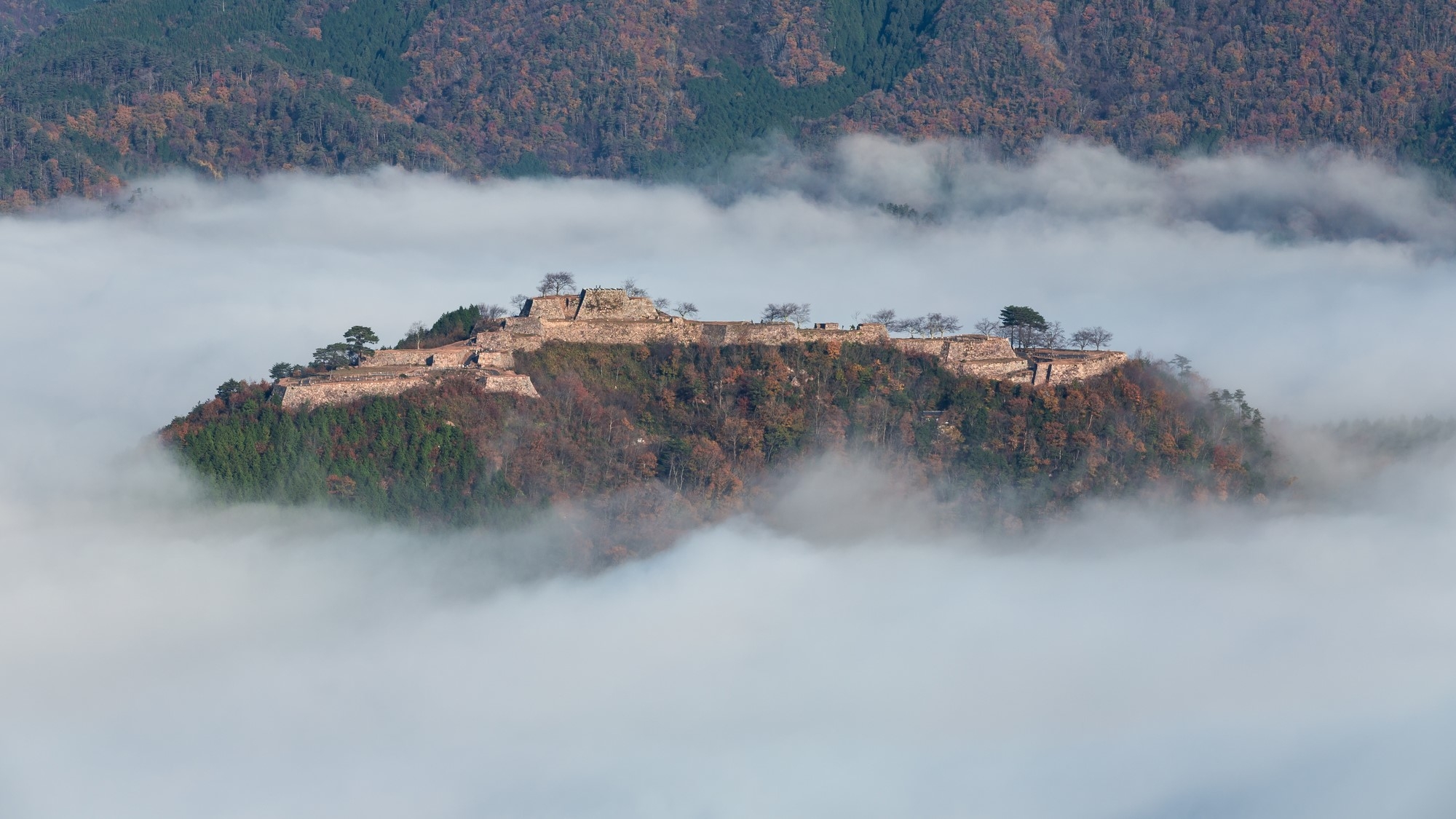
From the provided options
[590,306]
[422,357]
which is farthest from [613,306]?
[422,357]

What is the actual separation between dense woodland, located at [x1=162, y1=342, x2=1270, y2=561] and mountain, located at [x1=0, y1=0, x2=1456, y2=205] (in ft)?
270

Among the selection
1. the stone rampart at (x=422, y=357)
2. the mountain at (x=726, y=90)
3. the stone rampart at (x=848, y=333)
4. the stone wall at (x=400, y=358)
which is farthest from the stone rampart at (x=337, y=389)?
the mountain at (x=726, y=90)

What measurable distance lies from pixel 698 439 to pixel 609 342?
549cm

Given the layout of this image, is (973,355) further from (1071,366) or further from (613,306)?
(613,306)

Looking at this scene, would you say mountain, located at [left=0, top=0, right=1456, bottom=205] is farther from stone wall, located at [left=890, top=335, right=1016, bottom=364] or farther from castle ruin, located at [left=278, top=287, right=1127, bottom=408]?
stone wall, located at [left=890, top=335, right=1016, bottom=364]

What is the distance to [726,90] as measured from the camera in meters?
198

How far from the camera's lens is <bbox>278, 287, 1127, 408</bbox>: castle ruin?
91.9 metres

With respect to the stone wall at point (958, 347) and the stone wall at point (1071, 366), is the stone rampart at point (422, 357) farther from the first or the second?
the stone wall at point (1071, 366)

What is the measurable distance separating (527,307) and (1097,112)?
102486 mm

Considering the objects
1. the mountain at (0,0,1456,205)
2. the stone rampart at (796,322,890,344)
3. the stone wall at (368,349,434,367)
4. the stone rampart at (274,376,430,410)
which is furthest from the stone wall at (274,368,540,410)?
the mountain at (0,0,1456,205)

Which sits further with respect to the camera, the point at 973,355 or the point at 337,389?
the point at 973,355

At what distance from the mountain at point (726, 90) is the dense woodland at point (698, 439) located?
270 ft

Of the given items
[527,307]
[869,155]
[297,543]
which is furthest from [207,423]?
[869,155]

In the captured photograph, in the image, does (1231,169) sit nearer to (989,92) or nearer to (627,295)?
(989,92)
